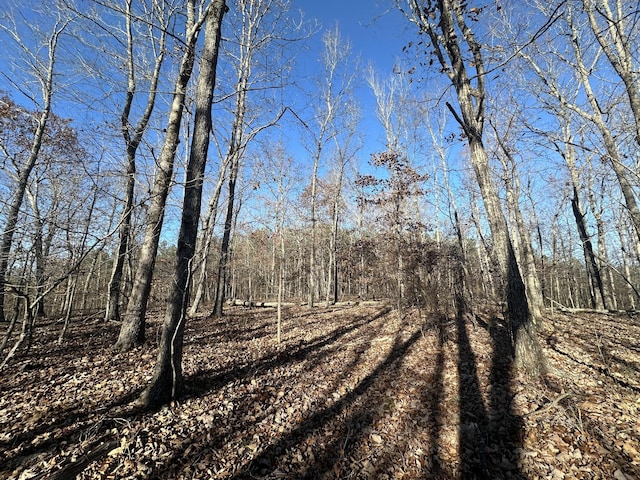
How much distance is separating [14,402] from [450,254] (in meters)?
11.9

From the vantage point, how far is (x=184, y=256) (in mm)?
3934

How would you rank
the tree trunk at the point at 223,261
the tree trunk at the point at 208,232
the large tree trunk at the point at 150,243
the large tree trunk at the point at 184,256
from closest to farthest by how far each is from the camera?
the large tree trunk at the point at 184,256
the tree trunk at the point at 208,232
the large tree trunk at the point at 150,243
the tree trunk at the point at 223,261

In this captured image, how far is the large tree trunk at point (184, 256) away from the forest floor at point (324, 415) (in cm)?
31

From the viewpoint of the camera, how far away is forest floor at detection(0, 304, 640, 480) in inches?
→ 114

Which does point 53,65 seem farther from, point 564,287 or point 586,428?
point 564,287

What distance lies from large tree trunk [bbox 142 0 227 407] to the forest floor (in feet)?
1.00

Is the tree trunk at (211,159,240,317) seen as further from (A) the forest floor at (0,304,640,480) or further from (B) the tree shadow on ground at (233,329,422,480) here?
(B) the tree shadow on ground at (233,329,422,480)

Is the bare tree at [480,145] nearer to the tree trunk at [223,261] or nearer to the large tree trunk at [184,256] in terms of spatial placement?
the large tree trunk at [184,256]

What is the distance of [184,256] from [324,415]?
291 centimetres

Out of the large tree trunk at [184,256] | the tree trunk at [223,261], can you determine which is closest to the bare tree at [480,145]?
the large tree trunk at [184,256]

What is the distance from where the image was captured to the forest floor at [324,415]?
9.48 ft

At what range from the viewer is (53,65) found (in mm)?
10102

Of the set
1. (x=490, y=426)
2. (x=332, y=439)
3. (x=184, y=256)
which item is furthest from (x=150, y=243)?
(x=490, y=426)

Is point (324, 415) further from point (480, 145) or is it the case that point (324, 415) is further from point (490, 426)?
point (480, 145)
